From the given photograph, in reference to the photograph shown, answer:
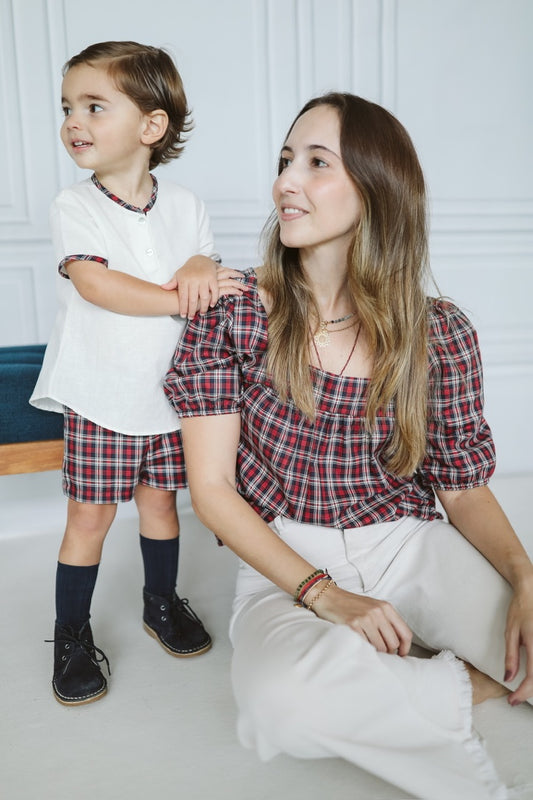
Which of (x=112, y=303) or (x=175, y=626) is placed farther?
(x=175, y=626)

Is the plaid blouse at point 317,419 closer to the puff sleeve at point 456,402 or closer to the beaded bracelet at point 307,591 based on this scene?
the puff sleeve at point 456,402

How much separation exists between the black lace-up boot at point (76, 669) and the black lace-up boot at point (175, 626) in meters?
0.15

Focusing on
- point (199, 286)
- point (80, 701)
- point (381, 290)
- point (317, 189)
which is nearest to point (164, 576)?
point (80, 701)

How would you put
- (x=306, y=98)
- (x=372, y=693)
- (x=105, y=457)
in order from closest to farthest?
(x=372, y=693) < (x=105, y=457) < (x=306, y=98)

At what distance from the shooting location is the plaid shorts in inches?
56.3

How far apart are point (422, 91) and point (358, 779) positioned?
7.85 feet

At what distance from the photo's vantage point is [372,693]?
101 centimetres

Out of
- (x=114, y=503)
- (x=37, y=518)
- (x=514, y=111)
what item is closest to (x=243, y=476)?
(x=114, y=503)

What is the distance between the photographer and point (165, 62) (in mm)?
1441

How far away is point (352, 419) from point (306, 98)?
1.68 m

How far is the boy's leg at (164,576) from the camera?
1.57m

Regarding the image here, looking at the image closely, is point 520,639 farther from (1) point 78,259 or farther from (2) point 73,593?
(1) point 78,259

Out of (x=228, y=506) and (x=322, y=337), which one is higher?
(x=322, y=337)

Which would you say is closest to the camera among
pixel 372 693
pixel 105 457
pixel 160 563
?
pixel 372 693
